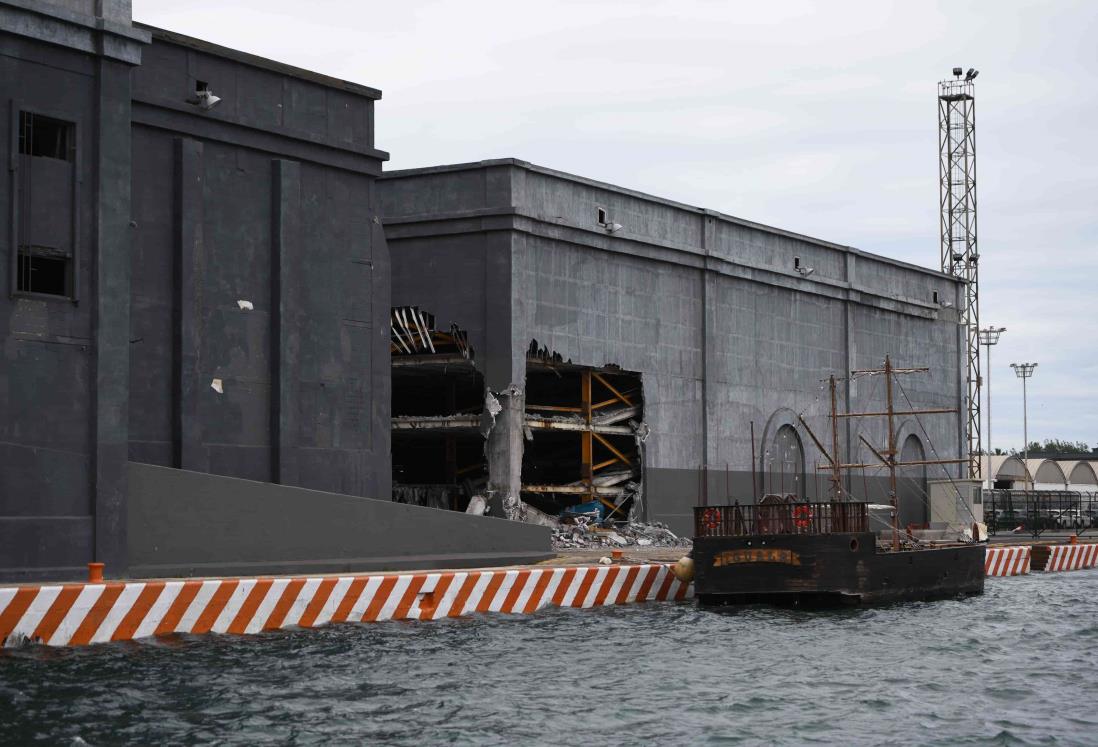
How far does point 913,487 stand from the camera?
206 ft

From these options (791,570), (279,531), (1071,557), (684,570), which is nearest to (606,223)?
(684,570)

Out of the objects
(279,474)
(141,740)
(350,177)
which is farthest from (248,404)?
(141,740)

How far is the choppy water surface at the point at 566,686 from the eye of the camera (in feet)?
56.3

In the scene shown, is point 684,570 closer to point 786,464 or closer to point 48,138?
point 48,138

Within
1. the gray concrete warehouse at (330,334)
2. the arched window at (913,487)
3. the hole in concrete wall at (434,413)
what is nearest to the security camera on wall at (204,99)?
the gray concrete warehouse at (330,334)

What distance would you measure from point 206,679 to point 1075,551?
37.7 metres

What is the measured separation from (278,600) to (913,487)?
4269 centimetres

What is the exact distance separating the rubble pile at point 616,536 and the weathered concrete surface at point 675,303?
110cm

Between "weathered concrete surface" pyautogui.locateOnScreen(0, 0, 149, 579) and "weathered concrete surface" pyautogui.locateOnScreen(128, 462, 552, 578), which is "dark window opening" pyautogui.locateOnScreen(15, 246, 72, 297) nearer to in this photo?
"weathered concrete surface" pyautogui.locateOnScreen(0, 0, 149, 579)

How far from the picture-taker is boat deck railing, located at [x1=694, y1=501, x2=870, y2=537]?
31844 mm

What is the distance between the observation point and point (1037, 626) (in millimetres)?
30016

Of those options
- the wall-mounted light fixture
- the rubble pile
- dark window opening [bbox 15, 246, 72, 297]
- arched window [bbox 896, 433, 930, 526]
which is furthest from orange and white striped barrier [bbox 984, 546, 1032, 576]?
dark window opening [bbox 15, 246, 72, 297]

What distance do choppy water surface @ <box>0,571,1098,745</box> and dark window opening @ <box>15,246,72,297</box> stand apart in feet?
23.0

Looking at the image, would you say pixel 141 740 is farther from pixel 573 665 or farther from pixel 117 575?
pixel 117 575
